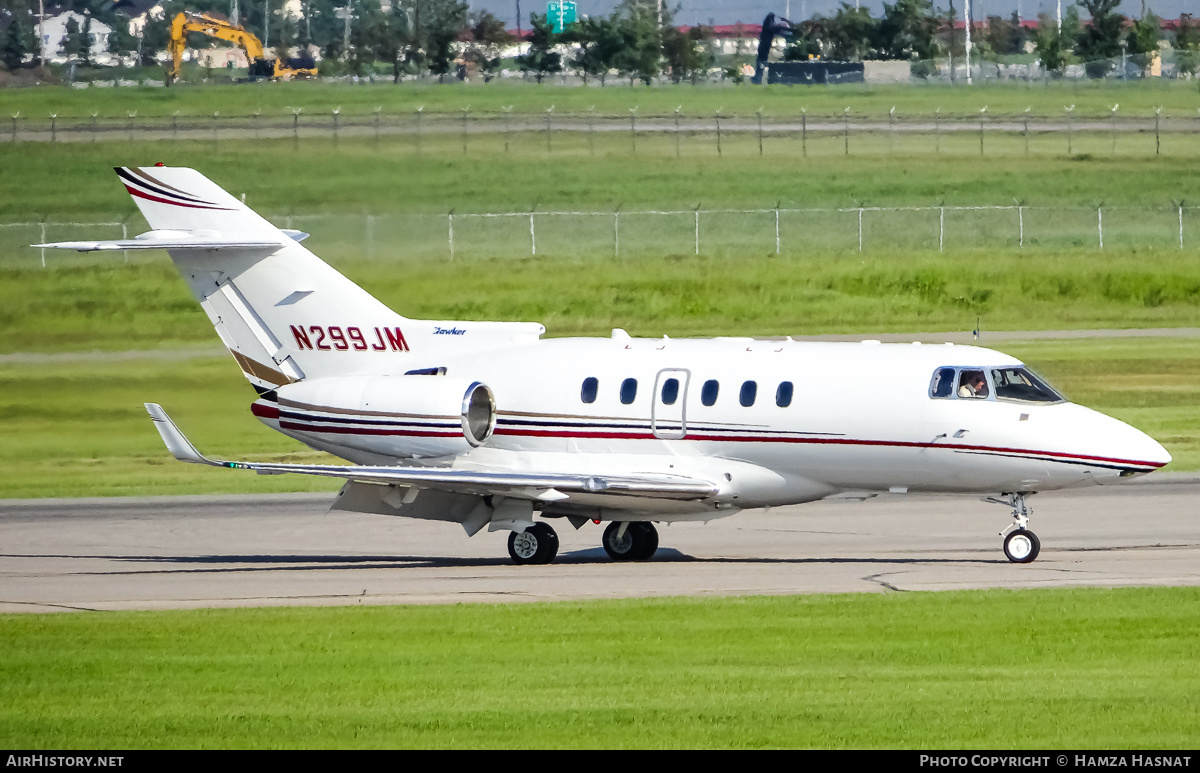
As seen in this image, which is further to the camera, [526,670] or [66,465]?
[66,465]

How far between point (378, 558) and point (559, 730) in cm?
1360

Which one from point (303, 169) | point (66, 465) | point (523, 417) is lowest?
point (66, 465)

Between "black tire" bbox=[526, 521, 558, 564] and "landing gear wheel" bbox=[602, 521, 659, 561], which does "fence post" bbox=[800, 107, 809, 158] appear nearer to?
"landing gear wheel" bbox=[602, 521, 659, 561]

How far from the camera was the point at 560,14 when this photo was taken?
143 metres

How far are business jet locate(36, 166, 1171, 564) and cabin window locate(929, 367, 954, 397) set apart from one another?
19 mm

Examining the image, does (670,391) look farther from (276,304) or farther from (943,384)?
(276,304)

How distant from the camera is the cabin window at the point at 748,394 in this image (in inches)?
1021

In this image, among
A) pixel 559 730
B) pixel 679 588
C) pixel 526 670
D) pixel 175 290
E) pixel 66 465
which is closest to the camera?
pixel 559 730

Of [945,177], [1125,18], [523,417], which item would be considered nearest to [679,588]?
[523,417]

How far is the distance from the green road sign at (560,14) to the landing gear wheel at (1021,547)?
108 metres

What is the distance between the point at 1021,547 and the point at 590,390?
Answer: 21.2 feet

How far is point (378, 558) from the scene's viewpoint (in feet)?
91.8

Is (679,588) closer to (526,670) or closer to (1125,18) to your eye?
(526,670)

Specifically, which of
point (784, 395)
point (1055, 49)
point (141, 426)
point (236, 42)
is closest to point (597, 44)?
point (236, 42)
